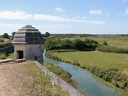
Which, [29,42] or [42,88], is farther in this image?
[29,42]

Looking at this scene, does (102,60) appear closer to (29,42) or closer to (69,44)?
(69,44)

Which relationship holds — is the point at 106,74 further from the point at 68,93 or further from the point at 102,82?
the point at 68,93

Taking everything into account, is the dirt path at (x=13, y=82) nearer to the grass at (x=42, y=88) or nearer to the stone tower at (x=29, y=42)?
the grass at (x=42, y=88)

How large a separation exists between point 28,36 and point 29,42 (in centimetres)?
25

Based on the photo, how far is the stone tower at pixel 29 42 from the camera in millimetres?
8598

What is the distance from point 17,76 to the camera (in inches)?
254

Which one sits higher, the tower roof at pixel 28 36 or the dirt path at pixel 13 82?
the tower roof at pixel 28 36

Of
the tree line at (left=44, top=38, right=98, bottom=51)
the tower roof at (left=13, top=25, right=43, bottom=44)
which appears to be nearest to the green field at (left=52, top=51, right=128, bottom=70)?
the tree line at (left=44, top=38, right=98, bottom=51)

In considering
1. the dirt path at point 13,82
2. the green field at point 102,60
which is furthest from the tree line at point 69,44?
the dirt path at point 13,82

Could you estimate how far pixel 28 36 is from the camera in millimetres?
8586

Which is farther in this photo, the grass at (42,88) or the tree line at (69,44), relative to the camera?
the tree line at (69,44)

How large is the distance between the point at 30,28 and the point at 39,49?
0.96 meters

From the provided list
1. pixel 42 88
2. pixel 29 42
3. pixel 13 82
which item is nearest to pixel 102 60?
pixel 29 42

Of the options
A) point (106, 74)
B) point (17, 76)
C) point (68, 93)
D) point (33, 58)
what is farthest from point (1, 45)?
point (68, 93)
